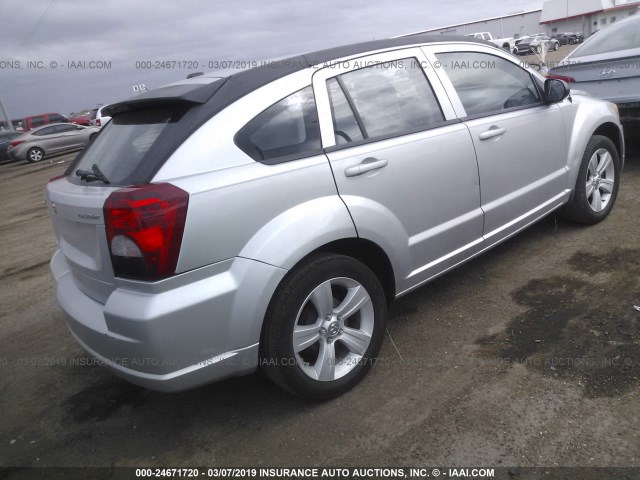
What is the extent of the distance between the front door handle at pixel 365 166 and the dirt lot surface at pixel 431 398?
44.7 inches

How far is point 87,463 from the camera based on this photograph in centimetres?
244

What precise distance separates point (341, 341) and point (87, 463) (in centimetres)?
137

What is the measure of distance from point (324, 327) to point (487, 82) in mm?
2153

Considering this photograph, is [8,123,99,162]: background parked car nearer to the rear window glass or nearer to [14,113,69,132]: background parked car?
[14,113,69,132]: background parked car

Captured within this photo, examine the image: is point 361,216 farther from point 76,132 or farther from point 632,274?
point 76,132

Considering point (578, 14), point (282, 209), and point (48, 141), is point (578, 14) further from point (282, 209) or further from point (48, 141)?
point (282, 209)

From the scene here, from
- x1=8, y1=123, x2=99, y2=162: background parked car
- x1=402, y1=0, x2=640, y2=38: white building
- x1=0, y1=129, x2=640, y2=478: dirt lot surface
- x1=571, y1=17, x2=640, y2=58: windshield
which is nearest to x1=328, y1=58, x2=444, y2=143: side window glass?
x1=0, y1=129, x2=640, y2=478: dirt lot surface

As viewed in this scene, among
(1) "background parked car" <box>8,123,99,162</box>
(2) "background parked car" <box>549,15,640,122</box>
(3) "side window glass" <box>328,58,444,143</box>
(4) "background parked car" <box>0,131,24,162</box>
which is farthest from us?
(4) "background parked car" <box>0,131,24,162</box>

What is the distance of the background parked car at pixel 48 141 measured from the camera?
18969 mm

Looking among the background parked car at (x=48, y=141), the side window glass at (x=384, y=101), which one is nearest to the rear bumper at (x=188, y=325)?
the side window glass at (x=384, y=101)

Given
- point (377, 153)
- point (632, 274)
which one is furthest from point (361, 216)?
point (632, 274)

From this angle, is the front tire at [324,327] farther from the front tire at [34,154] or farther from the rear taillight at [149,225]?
the front tire at [34,154]

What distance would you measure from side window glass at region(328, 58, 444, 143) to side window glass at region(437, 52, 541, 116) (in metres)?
0.30

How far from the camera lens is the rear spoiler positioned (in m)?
2.36
